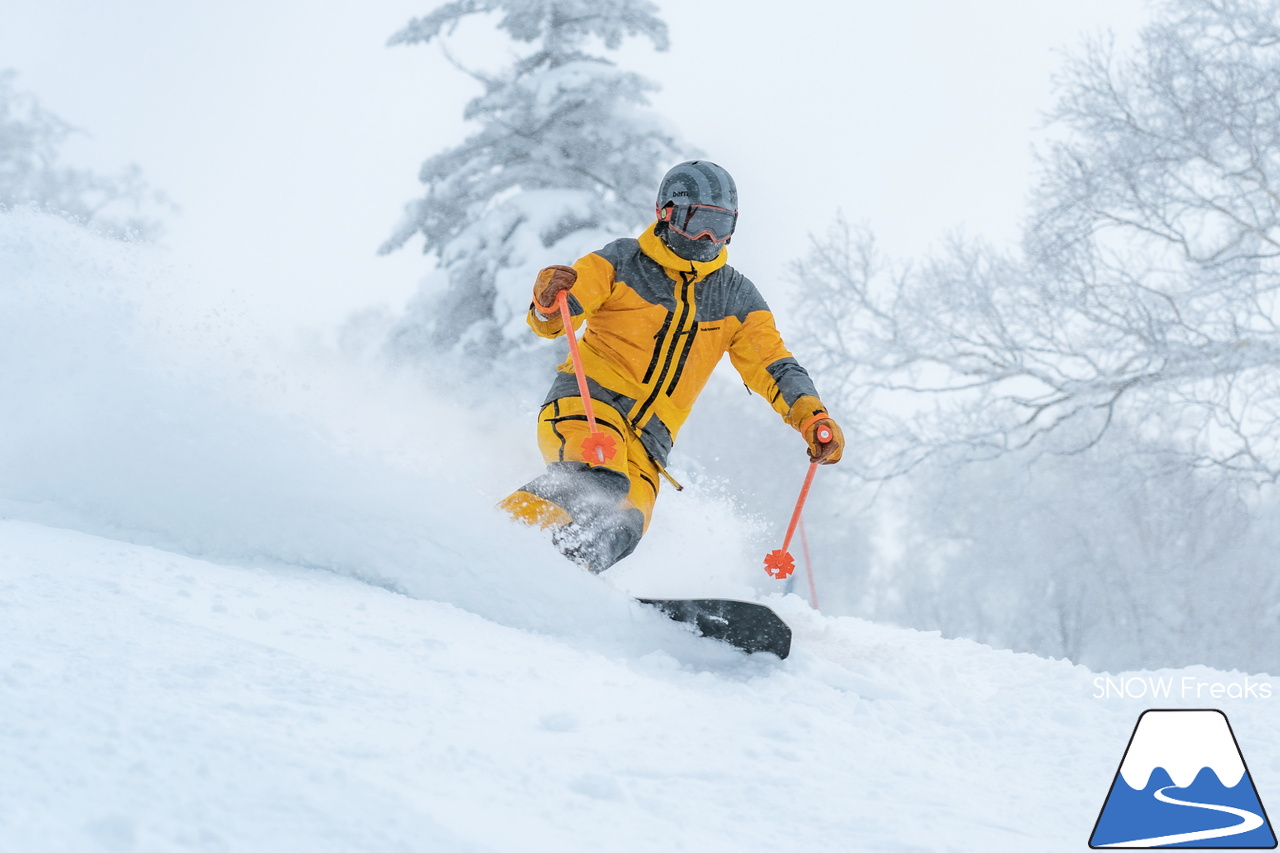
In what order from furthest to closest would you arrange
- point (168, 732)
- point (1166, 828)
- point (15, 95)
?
1. point (15, 95)
2. point (1166, 828)
3. point (168, 732)

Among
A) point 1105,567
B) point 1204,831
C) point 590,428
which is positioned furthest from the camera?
point 1105,567

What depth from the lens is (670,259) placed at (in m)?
3.53

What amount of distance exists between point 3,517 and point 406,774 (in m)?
2.26

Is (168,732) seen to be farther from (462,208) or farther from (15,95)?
(15,95)

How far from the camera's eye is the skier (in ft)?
11.1

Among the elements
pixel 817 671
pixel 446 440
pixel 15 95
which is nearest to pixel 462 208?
pixel 446 440

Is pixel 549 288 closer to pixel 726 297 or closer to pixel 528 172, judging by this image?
pixel 726 297

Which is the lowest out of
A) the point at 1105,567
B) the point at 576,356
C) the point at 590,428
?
the point at 590,428

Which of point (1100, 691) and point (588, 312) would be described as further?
point (588, 312)

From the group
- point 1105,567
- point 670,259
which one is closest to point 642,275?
point 670,259

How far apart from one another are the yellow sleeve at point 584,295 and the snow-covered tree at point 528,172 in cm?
538

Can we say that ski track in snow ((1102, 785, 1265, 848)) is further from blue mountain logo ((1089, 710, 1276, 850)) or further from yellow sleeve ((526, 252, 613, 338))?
yellow sleeve ((526, 252, 613, 338))

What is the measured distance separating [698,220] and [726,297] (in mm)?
360

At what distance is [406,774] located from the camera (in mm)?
1465
